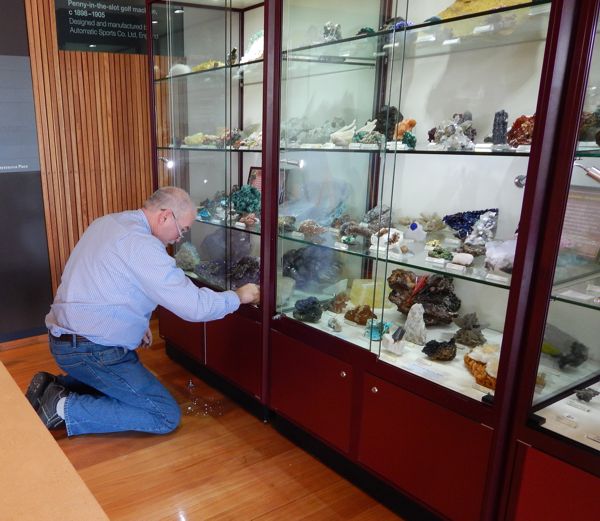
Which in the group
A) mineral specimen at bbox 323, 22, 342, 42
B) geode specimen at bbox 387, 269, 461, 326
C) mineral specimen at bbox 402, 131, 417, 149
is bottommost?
geode specimen at bbox 387, 269, 461, 326

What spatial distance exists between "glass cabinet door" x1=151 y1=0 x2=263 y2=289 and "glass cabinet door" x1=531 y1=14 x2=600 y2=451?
171cm

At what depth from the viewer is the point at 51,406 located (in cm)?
269

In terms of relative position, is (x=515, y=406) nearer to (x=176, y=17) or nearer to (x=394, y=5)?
(x=394, y=5)

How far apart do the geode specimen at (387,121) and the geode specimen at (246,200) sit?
0.94 m

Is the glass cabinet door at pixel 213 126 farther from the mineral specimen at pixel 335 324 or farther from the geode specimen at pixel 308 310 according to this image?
the mineral specimen at pixel 335 324

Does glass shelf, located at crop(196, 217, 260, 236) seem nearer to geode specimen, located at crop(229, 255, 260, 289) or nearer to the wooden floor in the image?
geode specimen, located at crop(229, 255, 260, 289)

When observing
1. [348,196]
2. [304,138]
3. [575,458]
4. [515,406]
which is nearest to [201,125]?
[304,138]

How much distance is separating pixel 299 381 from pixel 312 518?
2.08 feet

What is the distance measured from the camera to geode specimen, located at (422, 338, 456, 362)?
208cm

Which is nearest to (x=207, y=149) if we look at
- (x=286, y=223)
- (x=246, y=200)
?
(x=246, y=200)

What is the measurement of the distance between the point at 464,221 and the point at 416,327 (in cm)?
50

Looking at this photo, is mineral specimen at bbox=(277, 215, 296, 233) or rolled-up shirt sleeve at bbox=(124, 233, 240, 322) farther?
mineral specimen at bbox=(277, 215, 296, 233)

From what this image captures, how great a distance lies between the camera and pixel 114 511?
7.16 ft

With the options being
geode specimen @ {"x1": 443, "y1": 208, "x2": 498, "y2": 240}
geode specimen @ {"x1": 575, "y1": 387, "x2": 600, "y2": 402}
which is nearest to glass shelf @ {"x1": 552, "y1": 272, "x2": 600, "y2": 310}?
geode specimen @ {"x1": 575, "y1": 387, "x2": 600, "y2": 402}
